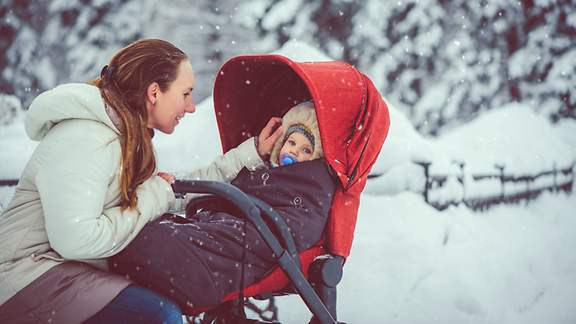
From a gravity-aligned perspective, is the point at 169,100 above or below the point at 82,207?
above

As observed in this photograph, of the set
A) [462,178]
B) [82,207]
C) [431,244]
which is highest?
[82,207]

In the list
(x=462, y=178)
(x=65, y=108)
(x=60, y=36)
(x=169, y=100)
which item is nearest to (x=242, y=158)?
(x=169, y=100)

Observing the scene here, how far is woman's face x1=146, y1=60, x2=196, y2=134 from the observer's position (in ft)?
6.45

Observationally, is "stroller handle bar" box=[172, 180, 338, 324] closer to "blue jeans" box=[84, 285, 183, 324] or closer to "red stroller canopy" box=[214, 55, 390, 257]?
"red stroller canopy" box=[214, 55, 390, 257]

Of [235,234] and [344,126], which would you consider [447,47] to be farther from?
[235,234]

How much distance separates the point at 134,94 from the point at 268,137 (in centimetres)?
76

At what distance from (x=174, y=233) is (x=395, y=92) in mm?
5378

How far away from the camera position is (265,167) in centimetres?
249

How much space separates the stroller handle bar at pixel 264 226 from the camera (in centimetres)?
184

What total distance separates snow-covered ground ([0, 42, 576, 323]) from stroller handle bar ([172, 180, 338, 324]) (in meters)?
2.05

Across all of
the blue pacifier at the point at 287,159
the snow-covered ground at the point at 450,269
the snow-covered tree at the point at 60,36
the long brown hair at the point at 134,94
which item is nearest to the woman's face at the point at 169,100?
the long brown hair at the point at 134,94

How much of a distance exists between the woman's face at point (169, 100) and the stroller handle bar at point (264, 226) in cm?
25

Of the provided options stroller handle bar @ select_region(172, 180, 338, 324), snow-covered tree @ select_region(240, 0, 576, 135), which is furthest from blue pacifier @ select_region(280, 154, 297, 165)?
snow-covered tree @ select_region(240, 0, 576, 135)

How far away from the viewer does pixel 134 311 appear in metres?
1.74
